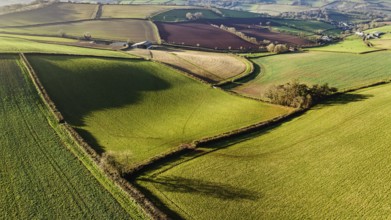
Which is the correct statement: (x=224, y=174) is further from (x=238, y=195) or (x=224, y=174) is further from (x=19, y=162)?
(x=19, y=162)

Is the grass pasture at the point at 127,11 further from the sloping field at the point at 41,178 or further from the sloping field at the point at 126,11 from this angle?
the sloping field at the point at 41,178

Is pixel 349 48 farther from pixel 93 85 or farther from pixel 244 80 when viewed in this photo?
pixel 93 85

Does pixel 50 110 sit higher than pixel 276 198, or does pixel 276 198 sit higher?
pixel 50 110

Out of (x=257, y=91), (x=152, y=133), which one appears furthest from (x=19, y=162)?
(x=257, y=91)

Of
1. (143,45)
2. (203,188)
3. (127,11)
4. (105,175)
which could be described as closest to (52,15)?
(127,11)

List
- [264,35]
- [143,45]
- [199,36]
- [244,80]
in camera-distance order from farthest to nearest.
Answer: [264,35], [199,36], [143,45], [244,80]

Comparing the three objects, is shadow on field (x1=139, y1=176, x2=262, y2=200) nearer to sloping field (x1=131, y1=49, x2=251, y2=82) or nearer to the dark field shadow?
the dark field shadow

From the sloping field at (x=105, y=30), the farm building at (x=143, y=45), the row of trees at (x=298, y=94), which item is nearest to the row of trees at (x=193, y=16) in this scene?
the sloping field at (x=105, y=30)
